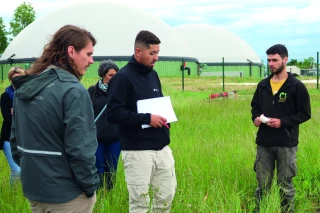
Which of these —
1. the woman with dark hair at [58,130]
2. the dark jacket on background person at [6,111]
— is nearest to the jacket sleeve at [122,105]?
the woman with dark hair at [58,130]

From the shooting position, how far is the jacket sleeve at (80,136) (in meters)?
2.82

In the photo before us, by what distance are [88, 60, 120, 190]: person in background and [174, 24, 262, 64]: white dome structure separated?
150 feet

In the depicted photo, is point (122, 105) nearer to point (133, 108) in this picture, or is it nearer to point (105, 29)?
point (133, 108)

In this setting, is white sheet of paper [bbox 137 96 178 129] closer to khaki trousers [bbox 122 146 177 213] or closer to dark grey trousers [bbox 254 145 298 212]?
khaki trousers [bbox 122 146 177 213]

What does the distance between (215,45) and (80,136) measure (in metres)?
53.4

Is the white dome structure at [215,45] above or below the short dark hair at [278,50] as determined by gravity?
above

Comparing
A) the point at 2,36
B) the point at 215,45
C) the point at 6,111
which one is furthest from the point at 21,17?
the point at 6,111

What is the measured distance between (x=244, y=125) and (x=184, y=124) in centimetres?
131

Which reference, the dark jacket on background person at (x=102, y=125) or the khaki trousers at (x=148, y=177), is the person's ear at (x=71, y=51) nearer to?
the khaki trousers at (x=148, y=177)

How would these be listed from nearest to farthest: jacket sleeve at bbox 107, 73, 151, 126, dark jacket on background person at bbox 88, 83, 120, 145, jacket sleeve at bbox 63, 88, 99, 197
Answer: jacket sleeve at bbox 63, 88, 99, 197 → jacket sleeve at bbox 107, 73, 151, 126 → dark jacket on background person at bbox 88, 83, 120, 145

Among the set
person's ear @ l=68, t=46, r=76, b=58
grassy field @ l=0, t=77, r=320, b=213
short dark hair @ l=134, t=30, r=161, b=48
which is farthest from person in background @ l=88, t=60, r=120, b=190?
person's ear @ l=68, t=46, r=76, b=58

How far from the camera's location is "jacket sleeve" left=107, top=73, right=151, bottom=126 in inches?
166

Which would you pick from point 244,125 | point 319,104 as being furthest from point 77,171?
point 319,104

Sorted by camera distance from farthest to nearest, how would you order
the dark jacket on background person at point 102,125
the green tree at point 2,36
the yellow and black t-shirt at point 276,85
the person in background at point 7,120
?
the green tree at point 2,36 < the person in background at point 7,120 < the dark jacket on background person at point 102,125 < the yellow and black t-shirt at point 276,85
